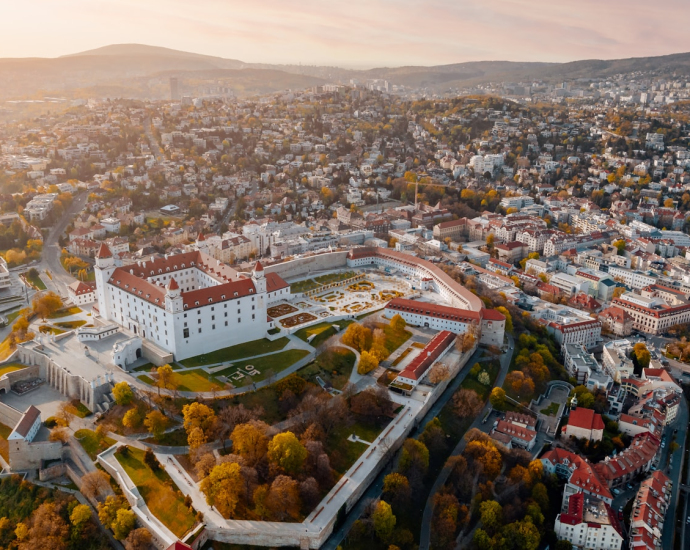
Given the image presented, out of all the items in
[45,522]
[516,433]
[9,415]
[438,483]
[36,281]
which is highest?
[36,281]

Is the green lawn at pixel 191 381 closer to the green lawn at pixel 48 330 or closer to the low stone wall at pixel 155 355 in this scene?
the low stone wall at pixel 155 355

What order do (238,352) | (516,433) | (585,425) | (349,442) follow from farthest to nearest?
(238,352), (585,425), (516,433), (349,442)

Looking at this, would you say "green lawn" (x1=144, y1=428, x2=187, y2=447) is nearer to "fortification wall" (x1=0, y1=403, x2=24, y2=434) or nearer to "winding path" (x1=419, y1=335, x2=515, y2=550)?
"fortification wall" (x1=0, y1=403, x2=24, y2=434)

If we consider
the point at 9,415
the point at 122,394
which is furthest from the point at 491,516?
the point at 9,415

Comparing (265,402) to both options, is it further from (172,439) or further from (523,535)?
(523,535)

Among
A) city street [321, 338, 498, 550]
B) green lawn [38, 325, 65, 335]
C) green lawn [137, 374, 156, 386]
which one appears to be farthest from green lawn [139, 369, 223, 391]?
city street [321, 338, 498, 550]

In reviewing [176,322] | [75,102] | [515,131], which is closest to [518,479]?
[176,322]
